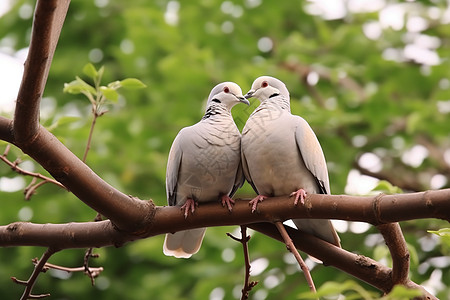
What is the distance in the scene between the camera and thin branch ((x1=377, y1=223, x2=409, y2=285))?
2170mm

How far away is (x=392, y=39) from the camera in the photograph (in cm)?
599

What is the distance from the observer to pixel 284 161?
8.70ft

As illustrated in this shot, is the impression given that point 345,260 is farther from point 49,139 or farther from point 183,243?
point 49,139

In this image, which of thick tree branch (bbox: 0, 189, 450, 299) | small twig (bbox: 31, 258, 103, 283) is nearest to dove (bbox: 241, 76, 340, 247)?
thick tree branch (bbox: 0, 189, 450, 299)

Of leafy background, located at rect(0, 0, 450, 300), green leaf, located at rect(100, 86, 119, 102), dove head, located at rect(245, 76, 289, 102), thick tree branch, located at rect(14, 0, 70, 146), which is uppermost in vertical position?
thick tree branch, located at rect(14, 0, 70, 146)

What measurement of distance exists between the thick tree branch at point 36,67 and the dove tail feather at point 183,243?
114 centimetres

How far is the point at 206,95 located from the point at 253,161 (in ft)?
9.76

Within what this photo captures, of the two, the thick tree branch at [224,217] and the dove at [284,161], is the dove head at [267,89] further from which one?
the thick tree branch at [224,217]

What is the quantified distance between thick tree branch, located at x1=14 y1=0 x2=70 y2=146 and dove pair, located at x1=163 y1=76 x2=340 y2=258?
730 millimetres

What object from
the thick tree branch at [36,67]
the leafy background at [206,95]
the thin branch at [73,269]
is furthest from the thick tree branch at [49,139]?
the leafy background at [206,95]

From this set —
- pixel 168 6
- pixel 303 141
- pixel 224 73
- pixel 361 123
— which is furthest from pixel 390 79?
pixel 303 141

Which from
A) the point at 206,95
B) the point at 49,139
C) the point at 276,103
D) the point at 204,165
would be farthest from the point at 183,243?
the point at 206,95

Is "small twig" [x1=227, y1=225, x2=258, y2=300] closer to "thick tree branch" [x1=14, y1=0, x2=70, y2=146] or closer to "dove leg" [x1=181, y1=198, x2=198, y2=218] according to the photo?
"dove leg" [x1=181, y1=198, x2=198, y2=218]

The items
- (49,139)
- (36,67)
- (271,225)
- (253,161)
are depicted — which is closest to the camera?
(36,67)
